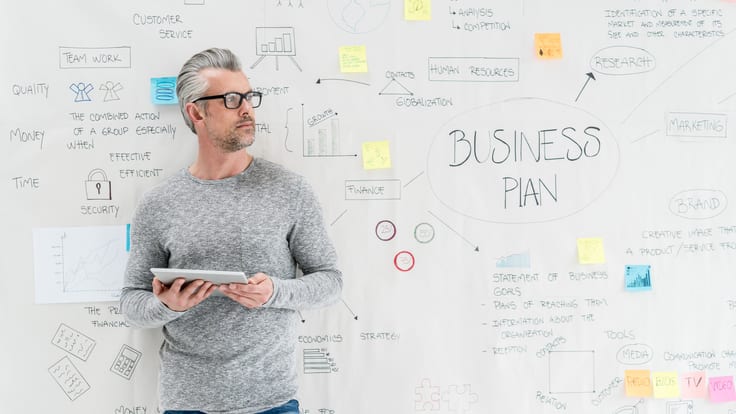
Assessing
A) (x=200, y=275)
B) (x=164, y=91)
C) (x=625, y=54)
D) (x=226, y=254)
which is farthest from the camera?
(x=625, y=54)

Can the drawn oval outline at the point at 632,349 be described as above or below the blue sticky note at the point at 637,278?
below

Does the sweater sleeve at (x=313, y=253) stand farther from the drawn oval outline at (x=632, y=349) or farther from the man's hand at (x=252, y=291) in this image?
the drawn oval outline at (x=632, y=349)

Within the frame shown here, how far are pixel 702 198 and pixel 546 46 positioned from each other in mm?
709

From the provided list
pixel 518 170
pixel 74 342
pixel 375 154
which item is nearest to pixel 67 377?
pixel 74 342

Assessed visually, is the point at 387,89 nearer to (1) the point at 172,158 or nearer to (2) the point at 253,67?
(2) the point at 253,67

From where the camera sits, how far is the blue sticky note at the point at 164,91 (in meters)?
1.84

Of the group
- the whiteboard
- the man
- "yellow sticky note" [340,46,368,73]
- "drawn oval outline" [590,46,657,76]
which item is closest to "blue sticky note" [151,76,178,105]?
the whiteboard

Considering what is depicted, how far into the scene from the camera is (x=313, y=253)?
5.51 feet

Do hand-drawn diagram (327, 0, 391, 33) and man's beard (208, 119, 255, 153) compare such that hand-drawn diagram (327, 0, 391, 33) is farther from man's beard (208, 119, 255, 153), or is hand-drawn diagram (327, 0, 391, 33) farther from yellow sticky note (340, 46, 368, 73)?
man's beard (208, 119, 255, 153)

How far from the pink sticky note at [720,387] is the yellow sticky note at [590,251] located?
21.5 inches

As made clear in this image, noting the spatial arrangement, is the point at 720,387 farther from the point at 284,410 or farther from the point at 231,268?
the point at 231,268

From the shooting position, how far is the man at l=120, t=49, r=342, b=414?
5.20 ft

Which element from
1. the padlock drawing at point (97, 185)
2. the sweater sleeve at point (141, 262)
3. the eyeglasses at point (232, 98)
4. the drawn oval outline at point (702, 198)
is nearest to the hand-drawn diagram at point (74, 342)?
the sweater sleeve at point (141, 262)

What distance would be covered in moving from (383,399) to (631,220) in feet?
3.19
